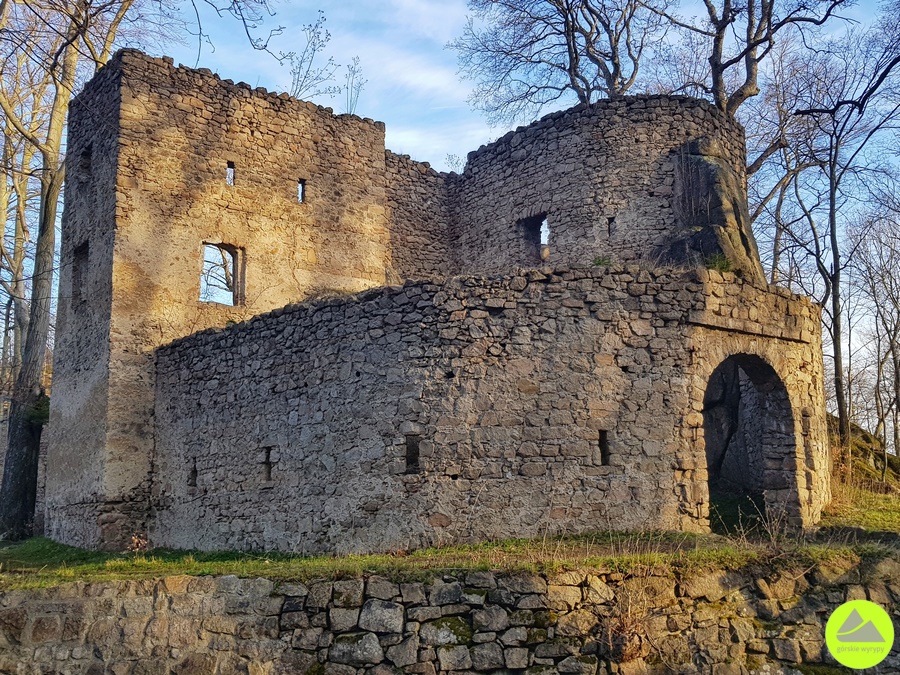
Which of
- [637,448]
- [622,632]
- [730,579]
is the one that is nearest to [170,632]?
[622,632]

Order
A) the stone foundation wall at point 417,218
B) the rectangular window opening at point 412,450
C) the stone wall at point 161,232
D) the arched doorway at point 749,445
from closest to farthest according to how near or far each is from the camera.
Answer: the rectangular window opening at point 412,450 → the arched doorway at point 749,445 → the stone wall at point 161,232 → the stone foundation wall at point 417,218

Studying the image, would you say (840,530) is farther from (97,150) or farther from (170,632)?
(97,150)

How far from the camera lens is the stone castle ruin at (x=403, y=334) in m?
10.6

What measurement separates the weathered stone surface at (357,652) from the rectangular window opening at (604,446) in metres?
4.61

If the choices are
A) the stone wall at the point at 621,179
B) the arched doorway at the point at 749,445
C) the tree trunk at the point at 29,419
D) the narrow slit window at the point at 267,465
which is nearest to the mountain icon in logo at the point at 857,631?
the arched doorway at the point at 749,445

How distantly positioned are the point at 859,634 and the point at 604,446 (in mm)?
3754

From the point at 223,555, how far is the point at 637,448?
6.10 m

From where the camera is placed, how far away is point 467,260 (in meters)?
16.9

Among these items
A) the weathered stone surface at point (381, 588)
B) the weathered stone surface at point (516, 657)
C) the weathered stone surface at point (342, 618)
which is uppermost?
the weathered stone surface at point (381, 588)

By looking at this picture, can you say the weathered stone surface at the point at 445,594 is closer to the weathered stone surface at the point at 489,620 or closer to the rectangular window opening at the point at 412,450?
the weathered stone surface at the point at 489,620

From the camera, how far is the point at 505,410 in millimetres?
10656

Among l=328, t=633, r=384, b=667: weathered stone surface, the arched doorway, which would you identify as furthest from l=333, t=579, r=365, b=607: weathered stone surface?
the arched doorway

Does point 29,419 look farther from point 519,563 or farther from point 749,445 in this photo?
point 749,445

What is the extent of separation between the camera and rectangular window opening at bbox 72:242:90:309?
15.5 meters
